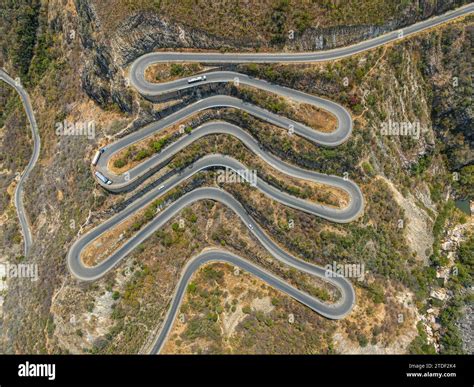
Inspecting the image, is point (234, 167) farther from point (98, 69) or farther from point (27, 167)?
point (27, 167)

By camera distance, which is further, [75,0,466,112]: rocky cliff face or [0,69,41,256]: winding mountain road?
[0,69,41,256]: winding mountain road

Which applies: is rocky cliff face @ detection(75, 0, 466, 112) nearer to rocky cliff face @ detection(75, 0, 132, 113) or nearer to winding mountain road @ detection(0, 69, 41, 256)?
rocky cliff face @ detection(75, 0, 132, 113)

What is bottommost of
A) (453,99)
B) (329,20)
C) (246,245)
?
(246,245)

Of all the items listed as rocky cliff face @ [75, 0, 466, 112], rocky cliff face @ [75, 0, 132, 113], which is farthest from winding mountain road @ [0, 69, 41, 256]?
rocky cliff face @ [75, 0, 466, 112]

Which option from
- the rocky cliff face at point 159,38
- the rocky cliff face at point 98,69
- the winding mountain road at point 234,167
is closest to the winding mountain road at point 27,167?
the rocky cliff face at point 98,69

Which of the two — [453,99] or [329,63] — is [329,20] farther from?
[453,99]

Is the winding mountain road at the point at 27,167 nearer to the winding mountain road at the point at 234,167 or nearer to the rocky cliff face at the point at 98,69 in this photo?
the rocky cliff face at the point at 98,69

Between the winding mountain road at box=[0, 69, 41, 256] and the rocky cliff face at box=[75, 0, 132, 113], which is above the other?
the rocky cliff face at box=[75, 0, 132, 113]

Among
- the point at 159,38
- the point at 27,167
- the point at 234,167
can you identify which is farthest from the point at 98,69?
the point at 234,167

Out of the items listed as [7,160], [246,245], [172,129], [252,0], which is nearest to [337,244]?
[246,245]
